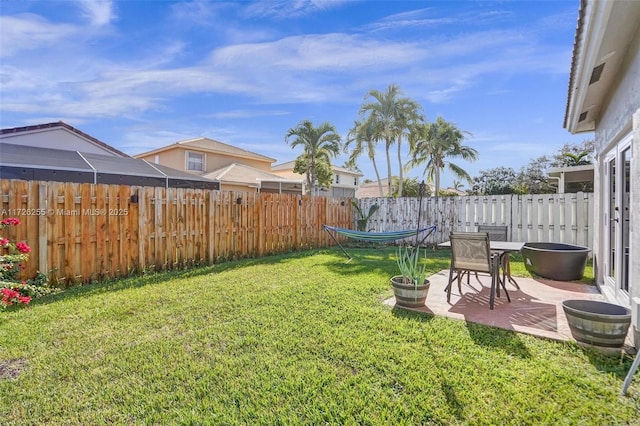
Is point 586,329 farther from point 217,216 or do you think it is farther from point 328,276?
point 217,216

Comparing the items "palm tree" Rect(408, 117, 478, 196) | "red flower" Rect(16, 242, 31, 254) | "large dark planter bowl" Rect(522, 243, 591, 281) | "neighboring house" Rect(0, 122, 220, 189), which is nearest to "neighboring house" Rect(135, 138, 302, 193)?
"neighboring house" Rect(0, 122, 220, 189)

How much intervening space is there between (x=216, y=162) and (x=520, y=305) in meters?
21.8

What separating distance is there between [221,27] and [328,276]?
291 inches

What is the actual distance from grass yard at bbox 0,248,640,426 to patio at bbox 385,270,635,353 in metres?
0.27

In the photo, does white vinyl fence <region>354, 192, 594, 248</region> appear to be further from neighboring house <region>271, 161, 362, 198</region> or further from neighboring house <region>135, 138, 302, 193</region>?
neighboring house <region>271, 161, 362, 198</region>

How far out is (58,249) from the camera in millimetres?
5004

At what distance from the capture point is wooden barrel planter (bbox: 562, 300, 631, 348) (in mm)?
2664

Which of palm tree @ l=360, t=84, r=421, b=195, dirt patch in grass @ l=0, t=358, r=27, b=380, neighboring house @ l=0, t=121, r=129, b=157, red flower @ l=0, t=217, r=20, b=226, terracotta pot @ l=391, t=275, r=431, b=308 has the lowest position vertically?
dirt patch in grass @ l=0, t=358, r=27, b=380

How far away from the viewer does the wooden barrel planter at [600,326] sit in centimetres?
266

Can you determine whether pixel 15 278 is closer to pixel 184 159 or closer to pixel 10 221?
pixel 10 221

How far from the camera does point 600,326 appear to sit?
271 cm

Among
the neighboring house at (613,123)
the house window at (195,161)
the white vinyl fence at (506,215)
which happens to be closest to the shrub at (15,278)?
the neighboring house at (613,123)

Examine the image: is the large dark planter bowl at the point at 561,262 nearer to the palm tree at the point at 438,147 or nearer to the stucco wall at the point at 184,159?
the palm tree at the point at 438,147

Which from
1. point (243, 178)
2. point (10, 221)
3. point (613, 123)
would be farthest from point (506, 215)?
point (243, 178)
